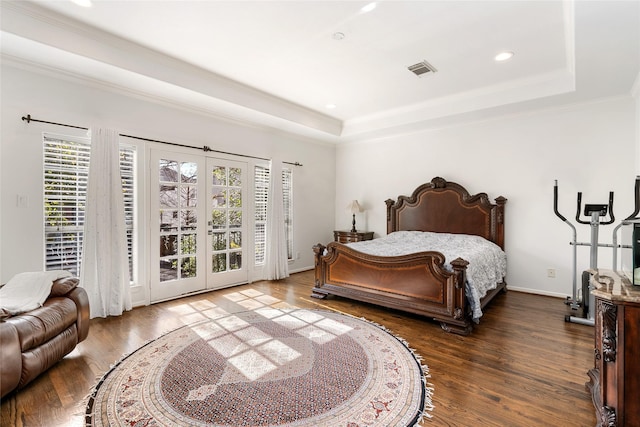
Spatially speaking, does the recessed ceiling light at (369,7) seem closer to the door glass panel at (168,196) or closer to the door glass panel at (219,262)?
the door glass panel at (168,196)

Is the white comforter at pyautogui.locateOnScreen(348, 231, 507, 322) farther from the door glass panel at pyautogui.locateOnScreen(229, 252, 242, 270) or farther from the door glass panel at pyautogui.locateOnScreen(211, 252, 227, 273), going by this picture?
the door glass panel at pyautogui.locateOnScreen(211, 252, 227, 273)

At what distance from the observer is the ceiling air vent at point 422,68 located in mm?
3323

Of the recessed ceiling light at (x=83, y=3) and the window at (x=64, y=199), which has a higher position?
the recessed ceiling light at (x=83, y=3)

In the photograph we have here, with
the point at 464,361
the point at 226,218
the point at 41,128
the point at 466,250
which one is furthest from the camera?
the point at 226,218

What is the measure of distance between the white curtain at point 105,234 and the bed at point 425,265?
2294 millimetres

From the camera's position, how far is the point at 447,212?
4.82m

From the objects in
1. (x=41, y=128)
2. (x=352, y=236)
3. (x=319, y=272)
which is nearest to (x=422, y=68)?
(x=319, y=272)

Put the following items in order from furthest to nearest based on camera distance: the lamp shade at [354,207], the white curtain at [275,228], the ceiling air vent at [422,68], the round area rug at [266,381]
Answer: the lamp shade at [354,207] → the white curtain at [275,228] → the ceiling air vent at [422,68] → the round area rug at [266,381]

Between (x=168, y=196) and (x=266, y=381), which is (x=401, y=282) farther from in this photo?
(x=168, y=196)

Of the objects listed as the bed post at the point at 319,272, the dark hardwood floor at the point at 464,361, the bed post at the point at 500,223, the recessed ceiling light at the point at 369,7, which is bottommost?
the dark hardwood floor at the point at 464,361

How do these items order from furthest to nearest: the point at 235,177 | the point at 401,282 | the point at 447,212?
the point at 447,212 < the point at 235,177 < the point at 401,282

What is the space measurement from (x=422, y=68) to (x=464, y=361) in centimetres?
298

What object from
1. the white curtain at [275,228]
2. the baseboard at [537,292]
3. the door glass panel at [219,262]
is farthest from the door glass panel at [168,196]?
the baseboard at [537,292]

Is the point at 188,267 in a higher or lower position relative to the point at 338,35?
lower
